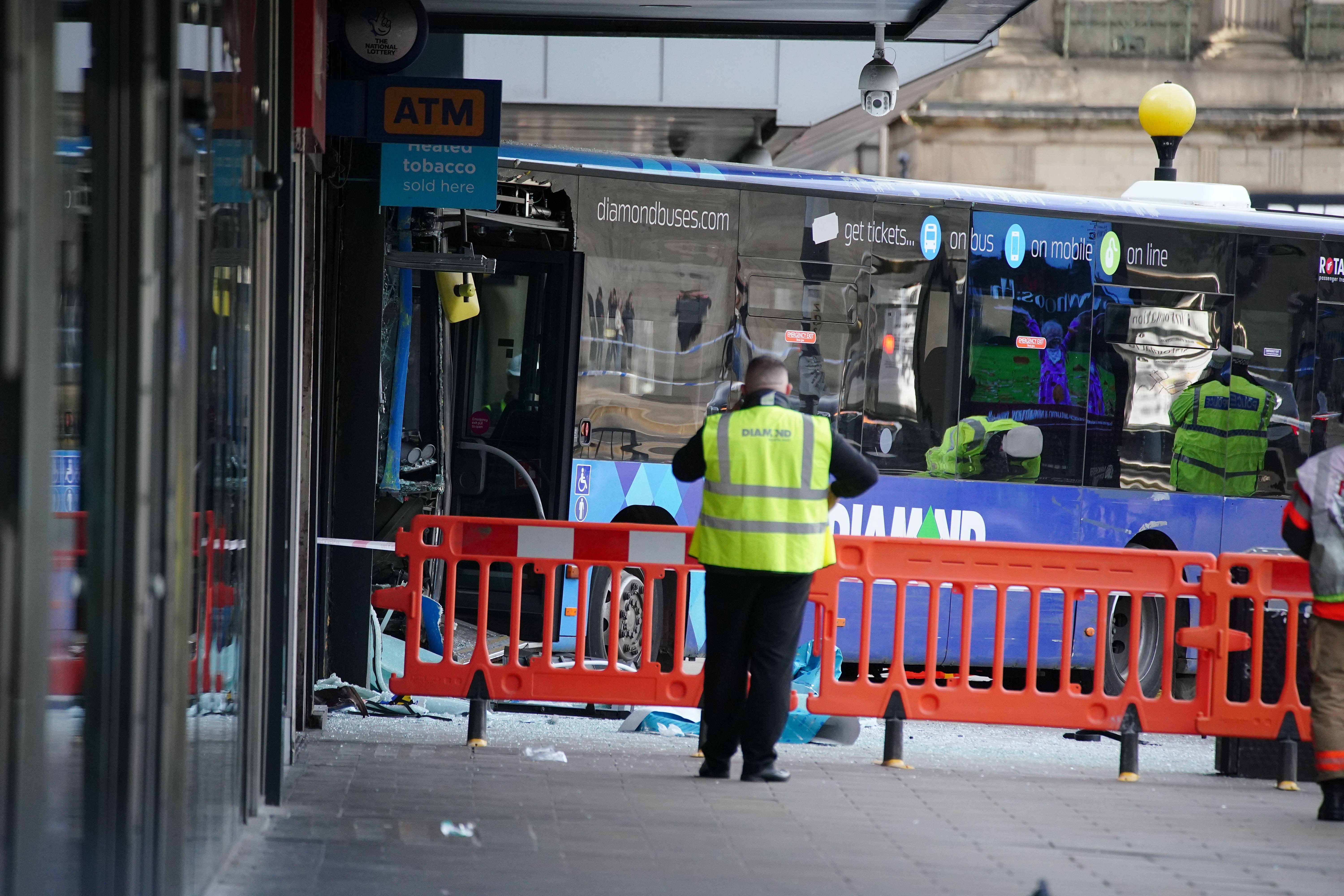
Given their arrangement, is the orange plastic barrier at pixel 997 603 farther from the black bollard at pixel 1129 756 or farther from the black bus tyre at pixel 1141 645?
the black bus tyre at pixel 1141 645

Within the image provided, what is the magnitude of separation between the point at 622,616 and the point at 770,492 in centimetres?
376

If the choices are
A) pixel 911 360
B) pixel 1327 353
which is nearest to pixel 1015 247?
pixel 911 360

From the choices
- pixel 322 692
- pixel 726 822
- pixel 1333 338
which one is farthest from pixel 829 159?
pixel 726 822

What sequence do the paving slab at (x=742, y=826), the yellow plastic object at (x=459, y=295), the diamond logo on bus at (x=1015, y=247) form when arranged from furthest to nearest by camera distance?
1. the diamond logo on bus at (x=1015, y=247)
2. the yellow plastic object at (x=459, y=295)
3. the paving slab at (x=742, y=826)

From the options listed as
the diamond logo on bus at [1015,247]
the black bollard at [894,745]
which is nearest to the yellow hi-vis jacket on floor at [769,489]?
the black bollard at [894,745]

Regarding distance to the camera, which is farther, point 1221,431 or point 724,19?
point 1221,431

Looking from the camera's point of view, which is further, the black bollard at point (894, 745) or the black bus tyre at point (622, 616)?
the black bus tyre at point (622, 616)

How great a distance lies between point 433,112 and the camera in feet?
26.1

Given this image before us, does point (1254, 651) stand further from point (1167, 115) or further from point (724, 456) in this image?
point (1167, 115)

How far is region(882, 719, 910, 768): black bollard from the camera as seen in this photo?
7.85 metres

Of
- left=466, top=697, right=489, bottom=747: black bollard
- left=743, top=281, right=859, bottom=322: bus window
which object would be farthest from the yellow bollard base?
left=743, top=281, right=859, bottom=322: bus window

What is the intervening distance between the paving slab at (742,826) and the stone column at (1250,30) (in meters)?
21.1

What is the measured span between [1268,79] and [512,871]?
24.8 m

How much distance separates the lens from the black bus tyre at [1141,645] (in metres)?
11.5
